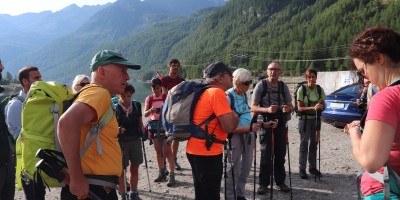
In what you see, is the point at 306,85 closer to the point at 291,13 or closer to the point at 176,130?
the point at 176,130

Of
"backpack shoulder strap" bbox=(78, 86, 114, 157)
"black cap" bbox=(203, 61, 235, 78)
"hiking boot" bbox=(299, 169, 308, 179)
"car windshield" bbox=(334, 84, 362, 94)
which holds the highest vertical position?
"black cap" bbox=(203, 61, 235, 78)

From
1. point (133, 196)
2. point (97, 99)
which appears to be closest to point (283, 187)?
point (133, 196)

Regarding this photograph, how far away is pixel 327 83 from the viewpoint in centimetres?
3334

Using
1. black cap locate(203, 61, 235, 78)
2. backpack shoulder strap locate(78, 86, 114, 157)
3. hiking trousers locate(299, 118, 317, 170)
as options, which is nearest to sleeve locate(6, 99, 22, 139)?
backpack shoulder strap locate(78, 86, 114, 157)

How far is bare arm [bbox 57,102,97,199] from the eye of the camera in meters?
2.18

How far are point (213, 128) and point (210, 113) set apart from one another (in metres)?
0.18

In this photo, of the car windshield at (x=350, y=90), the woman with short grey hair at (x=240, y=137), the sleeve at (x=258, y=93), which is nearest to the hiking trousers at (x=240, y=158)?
the woman with short grey hair at (x=240, y=137)

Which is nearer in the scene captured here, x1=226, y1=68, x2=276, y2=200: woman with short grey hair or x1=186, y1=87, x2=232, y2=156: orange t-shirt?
x1=186, y1=87, x2=232, y2=156: orange t-shirt

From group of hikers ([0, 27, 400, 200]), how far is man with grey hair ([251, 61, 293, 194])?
17 millimetres

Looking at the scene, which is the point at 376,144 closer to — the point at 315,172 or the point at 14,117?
the point at 14,117

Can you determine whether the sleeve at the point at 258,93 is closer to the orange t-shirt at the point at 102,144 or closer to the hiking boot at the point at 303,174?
the hiking boot at the point at 303,174

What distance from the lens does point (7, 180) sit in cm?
371

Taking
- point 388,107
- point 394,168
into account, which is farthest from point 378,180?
point 388,107

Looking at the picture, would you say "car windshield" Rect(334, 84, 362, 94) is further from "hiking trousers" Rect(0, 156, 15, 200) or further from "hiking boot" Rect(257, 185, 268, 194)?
"hiking trousers" Rect(0, 156, 15, 200)
